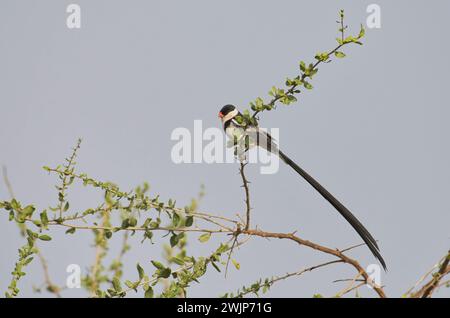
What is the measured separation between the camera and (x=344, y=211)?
11.8ft

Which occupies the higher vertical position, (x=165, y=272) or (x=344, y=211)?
(x=344, y=211)

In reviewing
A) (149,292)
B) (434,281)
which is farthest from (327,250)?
(149,292)

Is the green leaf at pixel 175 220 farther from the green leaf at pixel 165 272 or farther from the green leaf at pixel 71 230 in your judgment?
the green leaf at pixel 71 230

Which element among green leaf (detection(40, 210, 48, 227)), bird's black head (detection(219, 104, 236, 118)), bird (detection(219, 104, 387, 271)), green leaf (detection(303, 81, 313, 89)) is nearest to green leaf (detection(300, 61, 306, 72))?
green leaf (detection(303, 81, 313, 89))

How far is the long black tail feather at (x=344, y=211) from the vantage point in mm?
3320

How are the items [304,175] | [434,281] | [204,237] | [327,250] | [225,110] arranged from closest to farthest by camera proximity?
[434,281] → [327,250] → [204,237] → [304,175] → [225,110]

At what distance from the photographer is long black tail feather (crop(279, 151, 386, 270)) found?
3320 mm

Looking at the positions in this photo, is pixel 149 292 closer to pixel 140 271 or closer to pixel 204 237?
pixel 140 271

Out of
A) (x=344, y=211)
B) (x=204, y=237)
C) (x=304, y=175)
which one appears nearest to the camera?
(x=204, y=237)

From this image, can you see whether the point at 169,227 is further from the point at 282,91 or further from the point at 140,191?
the point at 282,91
